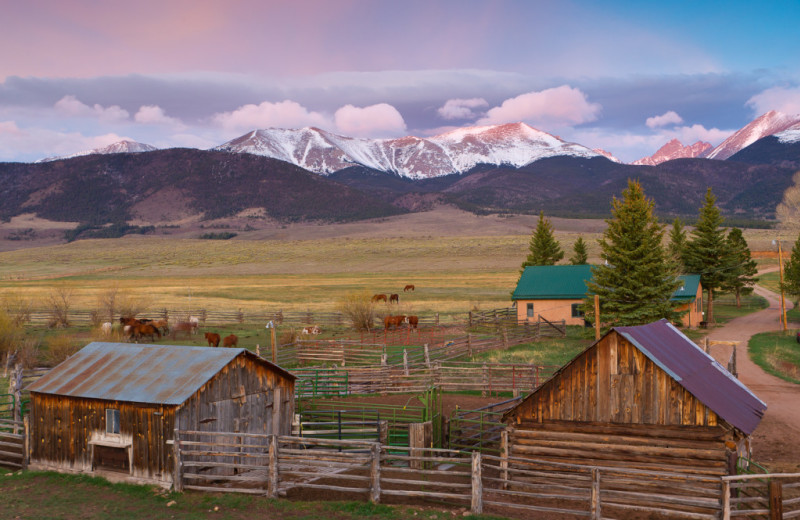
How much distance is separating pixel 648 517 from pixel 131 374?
43.3 ft

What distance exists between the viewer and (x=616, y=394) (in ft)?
50.2

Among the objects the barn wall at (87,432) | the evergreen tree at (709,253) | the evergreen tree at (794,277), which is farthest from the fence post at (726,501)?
the evergreen tree at (794,277)

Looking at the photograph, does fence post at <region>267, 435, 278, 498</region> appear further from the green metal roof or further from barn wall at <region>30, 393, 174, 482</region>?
the green metal roof

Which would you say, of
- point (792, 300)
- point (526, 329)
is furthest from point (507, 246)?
point (526, 329)

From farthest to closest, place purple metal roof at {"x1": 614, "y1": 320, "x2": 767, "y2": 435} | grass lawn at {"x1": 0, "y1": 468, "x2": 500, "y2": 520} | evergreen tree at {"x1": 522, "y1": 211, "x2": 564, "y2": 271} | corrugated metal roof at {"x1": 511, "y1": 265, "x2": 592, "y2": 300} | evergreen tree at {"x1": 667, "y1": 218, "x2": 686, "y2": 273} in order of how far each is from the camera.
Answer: evergreen tree at {"x1": 522, "y1": 211, "x2": 564, "y2": 271} → evergreen tree at {"x1": 667, "y1": 218, "x2": 686, "y2": 273} → corrugated metal roof at {"x1": 511, "y1": 265, "x2": 592, "y2": 300} → purple metal roof at {"x1": 614, "y1": 320, "x2": 767, "y2": 435} → grass lawn at {"x1": 0, "y1": 468, "x2": 500, "y2": 520}

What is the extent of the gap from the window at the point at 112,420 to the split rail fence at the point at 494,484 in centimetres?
175

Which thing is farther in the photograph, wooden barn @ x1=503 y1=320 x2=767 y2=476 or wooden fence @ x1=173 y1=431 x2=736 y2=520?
wooden barn @ x1=503 y1=320 x2=767 y2=476

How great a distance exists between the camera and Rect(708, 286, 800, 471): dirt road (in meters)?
19.1

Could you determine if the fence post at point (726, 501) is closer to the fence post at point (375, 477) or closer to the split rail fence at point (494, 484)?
the split rail fence at point (494, 484)

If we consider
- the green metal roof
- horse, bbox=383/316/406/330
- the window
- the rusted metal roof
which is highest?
the green metal roof

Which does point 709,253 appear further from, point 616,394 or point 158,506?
point 158,506

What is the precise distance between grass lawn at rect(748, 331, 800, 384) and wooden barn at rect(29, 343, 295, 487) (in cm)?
2553

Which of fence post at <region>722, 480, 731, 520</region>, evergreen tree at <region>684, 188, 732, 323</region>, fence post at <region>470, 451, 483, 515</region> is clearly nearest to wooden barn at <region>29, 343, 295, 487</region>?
fence post at <region>470, 451, 483, 515</region>

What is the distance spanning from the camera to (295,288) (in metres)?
80.7
